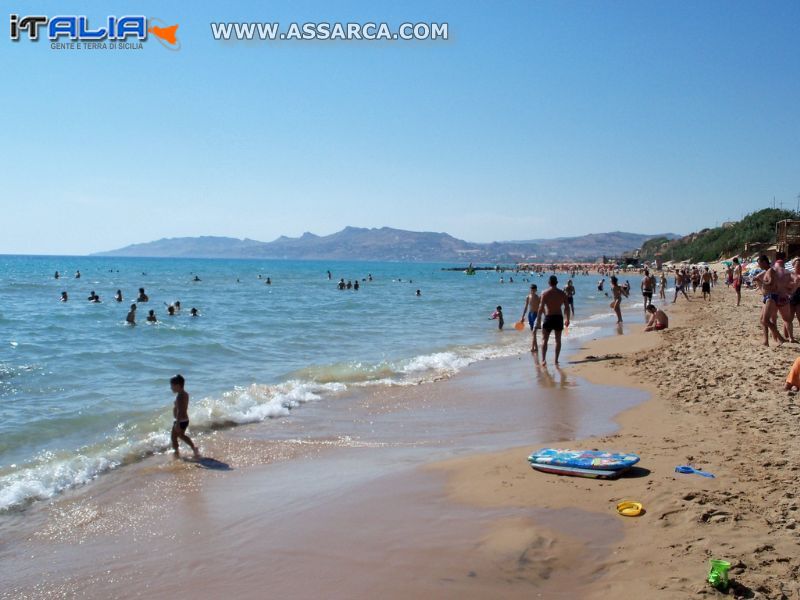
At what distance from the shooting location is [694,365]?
10.7 meters

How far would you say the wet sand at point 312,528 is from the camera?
3994 mm

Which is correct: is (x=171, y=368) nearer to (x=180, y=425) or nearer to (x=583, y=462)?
(x=180, y=425)

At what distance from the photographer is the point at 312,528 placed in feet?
15.9

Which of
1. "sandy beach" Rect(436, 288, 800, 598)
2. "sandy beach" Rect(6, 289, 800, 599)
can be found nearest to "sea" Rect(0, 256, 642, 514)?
"sandy beach" Rect(6, 289, 800, 599)

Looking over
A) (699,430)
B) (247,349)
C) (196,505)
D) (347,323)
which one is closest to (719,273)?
(347,323)

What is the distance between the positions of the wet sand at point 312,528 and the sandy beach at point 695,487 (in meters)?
A: 0.23

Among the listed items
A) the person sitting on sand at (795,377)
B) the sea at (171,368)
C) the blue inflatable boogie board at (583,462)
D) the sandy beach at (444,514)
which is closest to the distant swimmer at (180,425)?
the sandy beach at (444,514)

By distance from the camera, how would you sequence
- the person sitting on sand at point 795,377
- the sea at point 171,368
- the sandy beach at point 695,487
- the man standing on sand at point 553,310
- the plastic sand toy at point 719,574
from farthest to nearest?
1. the man standing on sand at point 553,310
2. the sea at point 171,368
3. the person sitting on sand at point 795,377
4. the sandy beach at point 695,487
5. the plastic sand toy at point 719,574

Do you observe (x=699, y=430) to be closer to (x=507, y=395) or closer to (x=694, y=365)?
(x=507, y=395)

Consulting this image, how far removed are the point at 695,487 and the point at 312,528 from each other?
2969 millimetres

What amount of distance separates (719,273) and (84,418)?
5800 cm

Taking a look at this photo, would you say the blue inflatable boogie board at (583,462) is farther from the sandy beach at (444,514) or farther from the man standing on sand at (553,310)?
the man standing on sand at (553,310)

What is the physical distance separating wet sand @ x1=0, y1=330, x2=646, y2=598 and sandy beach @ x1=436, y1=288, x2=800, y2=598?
228 mm

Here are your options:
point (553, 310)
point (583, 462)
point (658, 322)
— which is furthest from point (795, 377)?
point (658, 322)
